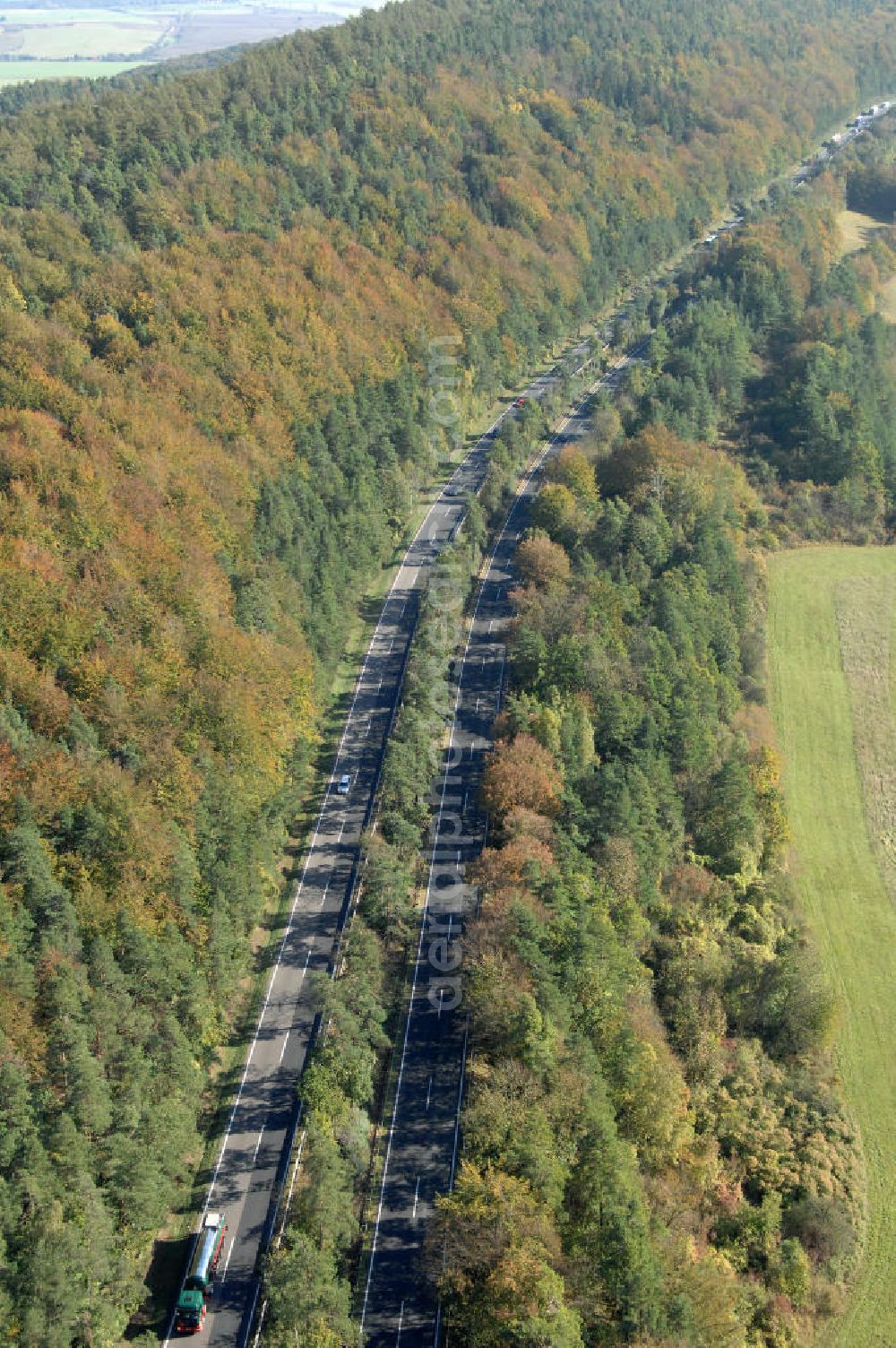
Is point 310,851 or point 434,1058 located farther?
point 310,851

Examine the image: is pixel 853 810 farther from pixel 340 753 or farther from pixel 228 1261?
pixel 228 1261

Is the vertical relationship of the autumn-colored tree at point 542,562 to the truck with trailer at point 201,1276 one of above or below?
above

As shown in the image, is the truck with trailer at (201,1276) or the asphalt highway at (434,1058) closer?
the truck with trailer at (201,1276)

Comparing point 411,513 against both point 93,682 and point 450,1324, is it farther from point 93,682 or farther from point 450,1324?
point 450,1324

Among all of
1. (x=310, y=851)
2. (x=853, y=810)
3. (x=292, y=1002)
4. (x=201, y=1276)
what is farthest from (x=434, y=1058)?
(x=853, y=810)

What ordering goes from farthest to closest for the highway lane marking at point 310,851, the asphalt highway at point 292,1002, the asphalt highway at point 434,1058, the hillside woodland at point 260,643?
the highway lane marking at point 310,851 → the hillside woodland at point 260,643 → the asphalt highway at point 292,1002 → the asphalt highway at point 434,1058

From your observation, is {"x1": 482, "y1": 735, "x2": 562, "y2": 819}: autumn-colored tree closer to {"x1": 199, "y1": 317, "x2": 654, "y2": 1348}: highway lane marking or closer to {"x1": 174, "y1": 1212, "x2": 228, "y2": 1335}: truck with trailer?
{"x1": 199, "y1": 317, "x2": 654, "y2": 1348}: highway lane marking

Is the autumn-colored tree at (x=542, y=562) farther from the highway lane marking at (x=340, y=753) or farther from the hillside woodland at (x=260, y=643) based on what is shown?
the highway lane marking at (x=340, y=753)

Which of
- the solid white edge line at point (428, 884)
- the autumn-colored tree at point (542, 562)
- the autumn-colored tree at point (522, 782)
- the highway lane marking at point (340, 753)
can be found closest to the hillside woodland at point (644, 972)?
the autumn-colored tree at point (522, 782)

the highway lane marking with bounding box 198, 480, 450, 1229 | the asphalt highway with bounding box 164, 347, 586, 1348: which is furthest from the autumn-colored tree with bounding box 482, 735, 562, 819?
the highway lane marking with bounding box 198, 480, 450, 1229
